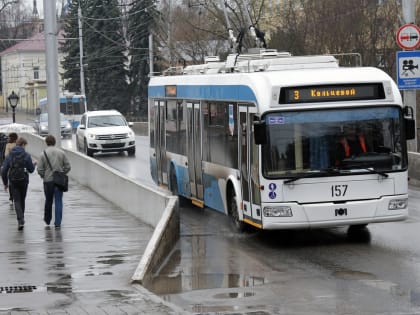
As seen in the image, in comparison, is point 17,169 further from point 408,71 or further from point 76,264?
point 408,71

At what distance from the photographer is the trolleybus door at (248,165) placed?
51.4 feet

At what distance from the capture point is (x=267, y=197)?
50.0 feet

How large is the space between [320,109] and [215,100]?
11.2 ft

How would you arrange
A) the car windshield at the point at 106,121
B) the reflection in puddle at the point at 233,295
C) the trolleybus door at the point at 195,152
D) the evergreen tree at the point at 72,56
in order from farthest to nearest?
the evergreen tree at the point at 72,56 → the car windshield at the point at 106,121 → the trolleybus door at the point at 195,152 → the reflection in puddle at the point at 233,295

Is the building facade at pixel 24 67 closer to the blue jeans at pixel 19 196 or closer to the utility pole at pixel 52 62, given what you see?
the utility pole at pixel 52 62

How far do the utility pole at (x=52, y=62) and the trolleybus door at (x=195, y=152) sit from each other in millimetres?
7145

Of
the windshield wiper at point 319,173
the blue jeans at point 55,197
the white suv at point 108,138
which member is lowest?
the white suv at point 108,138

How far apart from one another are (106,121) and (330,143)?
96.9 ft

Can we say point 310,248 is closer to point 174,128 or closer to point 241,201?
point 241,201

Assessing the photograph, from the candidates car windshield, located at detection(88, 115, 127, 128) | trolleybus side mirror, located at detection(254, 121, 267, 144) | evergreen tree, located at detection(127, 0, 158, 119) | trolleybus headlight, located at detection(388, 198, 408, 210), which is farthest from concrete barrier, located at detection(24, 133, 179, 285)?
evergreen tree, located at detection(127, 0, 158, 119)

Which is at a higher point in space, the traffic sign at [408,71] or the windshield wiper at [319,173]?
the traffic sign at [408,71]

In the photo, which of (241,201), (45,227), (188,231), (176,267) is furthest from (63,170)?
(176,267)

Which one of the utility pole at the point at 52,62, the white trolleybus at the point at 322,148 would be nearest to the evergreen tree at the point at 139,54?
the utility pole at the point at 52,62

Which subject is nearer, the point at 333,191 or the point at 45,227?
the point at 333,191
